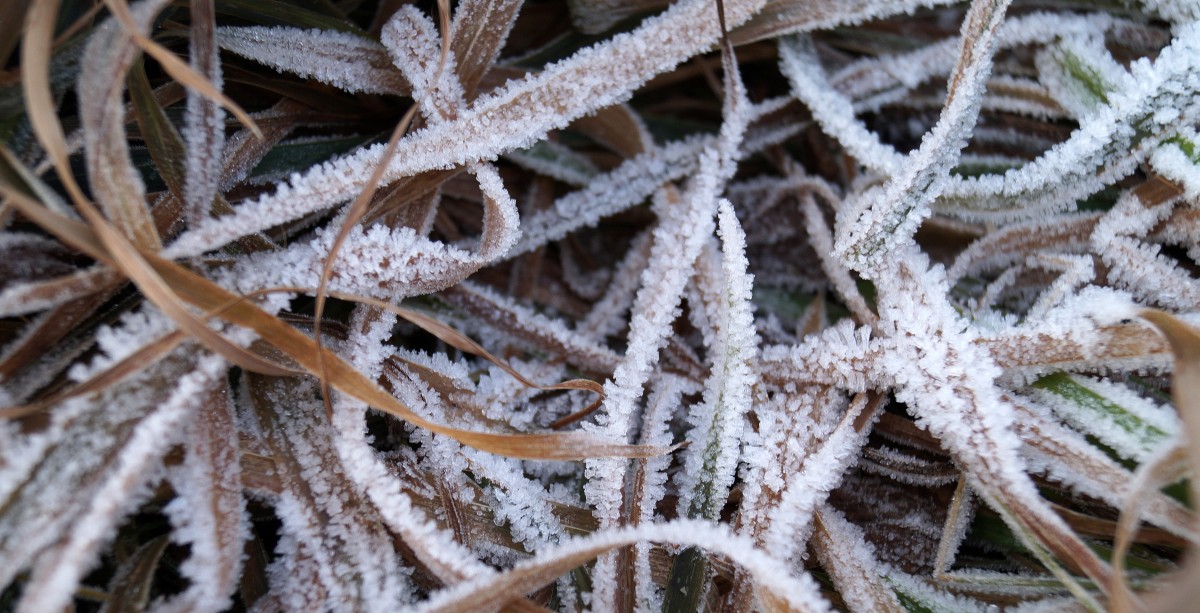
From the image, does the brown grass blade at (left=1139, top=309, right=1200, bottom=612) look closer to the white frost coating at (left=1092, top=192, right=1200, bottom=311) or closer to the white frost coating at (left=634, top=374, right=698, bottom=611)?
the white frost coating at (left=1092, top=192, right=1200, bottom=311)

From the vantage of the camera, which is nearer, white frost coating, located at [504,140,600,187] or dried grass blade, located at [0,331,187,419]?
dried grass blade, located at [0,331,187,419]

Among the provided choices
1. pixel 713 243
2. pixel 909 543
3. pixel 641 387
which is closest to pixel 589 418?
pixel 641 387

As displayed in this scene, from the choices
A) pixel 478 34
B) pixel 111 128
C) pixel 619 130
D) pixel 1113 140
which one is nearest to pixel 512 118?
pixel 478 34

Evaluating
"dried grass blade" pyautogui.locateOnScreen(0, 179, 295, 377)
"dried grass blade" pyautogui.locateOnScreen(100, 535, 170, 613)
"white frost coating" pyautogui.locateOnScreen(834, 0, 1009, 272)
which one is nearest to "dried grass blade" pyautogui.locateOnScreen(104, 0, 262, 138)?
"dried grass blade" pyautogui.locateOnScreen(0, 179, 295, 377)

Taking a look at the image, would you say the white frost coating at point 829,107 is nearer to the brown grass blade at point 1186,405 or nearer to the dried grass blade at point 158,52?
the brown grass blade at point 1186,405

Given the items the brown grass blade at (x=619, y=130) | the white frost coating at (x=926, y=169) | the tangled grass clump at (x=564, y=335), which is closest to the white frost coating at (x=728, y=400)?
the tangled grass clump at (x=564, y=335)

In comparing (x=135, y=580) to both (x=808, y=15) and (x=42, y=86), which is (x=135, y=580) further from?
(x=808, y=15)

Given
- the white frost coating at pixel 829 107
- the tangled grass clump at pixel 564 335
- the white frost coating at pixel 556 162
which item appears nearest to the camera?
A: the tangled grass clump at pixel 564 335
